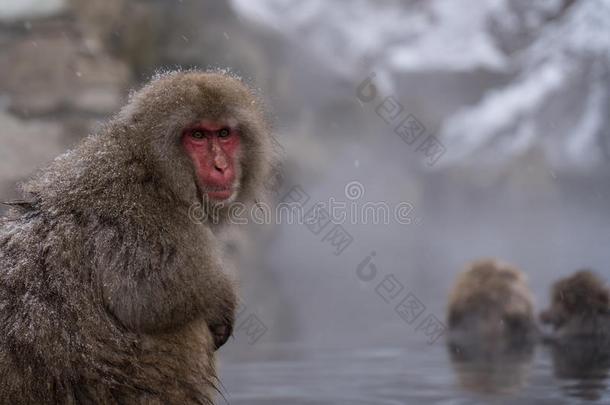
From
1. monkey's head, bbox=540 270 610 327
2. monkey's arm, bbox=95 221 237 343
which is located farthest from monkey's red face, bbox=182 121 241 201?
monkey's head, bbox=540 270 610 327

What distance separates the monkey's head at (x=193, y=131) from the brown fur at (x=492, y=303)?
315cm

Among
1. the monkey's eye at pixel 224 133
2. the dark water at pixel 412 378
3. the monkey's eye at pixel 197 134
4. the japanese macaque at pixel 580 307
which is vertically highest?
the monkey's eye at pixel 224 133

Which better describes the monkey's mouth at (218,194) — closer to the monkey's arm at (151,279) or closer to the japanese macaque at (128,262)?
the japanese macaque at (128,262)

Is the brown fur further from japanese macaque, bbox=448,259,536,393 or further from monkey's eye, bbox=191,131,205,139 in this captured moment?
monkey's eye, bbox=191,131,205,139

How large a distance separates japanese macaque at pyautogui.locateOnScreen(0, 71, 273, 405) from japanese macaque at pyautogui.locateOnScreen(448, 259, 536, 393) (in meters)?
2.74

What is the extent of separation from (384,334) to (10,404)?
4440 millimetres

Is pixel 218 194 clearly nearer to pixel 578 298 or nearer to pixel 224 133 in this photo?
pixel 224 133

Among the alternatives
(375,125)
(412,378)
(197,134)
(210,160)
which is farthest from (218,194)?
(375,125)

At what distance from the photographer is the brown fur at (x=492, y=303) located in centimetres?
571

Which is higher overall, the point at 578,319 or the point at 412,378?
the point at 578,319

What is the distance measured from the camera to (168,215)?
2814 mm

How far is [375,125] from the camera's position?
47.3 ft

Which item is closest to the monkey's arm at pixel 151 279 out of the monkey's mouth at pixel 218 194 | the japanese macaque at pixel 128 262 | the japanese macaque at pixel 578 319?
the japanese macaque at pixel 128 262

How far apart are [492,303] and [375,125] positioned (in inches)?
350
